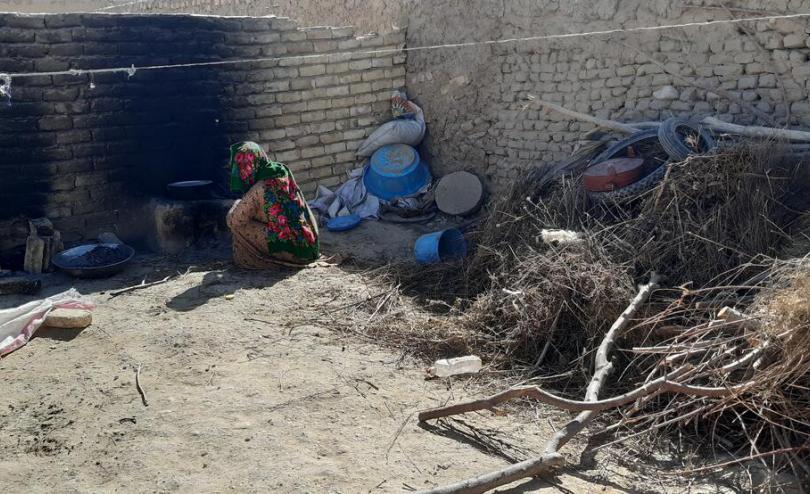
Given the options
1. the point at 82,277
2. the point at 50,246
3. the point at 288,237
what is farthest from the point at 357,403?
the point at 50,246

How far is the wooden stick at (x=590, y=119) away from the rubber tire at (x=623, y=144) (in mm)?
276

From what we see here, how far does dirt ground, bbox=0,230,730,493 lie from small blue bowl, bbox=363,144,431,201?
2.95 metres

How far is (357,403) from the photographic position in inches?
165

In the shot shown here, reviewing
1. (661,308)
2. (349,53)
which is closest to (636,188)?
(661,308)

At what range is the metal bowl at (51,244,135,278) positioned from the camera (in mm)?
6371

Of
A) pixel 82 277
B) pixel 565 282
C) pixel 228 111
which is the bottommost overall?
pixel 82 277

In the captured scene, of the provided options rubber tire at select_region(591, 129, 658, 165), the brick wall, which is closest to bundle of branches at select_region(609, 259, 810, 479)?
rubber tire at select_region(591, 129, 658, 165)

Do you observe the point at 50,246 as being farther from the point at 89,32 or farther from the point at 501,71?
the point at 501,71

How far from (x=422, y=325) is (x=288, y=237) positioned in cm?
187

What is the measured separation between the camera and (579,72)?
717 centimetres

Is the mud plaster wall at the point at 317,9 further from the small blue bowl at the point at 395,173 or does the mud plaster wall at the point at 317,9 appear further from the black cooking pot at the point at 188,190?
the black cooking pot at the point at 188,190

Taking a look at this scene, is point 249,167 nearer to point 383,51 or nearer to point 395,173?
point 395,173

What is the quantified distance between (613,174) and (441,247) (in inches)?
66.7

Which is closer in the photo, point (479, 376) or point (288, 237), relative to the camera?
point (479, 376)
